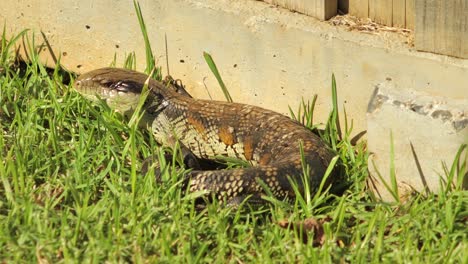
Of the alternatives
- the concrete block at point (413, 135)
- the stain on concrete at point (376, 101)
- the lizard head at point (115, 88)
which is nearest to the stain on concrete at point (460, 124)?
the concrete block at point (413, 135)

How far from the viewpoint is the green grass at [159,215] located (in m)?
4.86

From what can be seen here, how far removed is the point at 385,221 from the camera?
5105 mm

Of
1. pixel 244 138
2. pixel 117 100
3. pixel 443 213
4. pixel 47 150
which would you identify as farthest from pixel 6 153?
pixel 443 213

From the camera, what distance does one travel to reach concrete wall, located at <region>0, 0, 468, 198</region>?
18.3 feet

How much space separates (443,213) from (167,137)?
192cm

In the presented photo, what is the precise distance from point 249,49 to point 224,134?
512 millimetres

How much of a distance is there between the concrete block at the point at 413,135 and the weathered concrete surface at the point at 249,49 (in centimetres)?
14

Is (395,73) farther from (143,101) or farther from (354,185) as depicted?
(143,101)

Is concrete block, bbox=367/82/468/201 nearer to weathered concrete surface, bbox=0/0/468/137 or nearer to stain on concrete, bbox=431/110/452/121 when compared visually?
stain on concrete, bbox=431/110/452/121

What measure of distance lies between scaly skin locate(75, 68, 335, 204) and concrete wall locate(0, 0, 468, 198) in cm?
15

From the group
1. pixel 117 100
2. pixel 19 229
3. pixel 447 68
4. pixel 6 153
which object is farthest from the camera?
pixel 117 100

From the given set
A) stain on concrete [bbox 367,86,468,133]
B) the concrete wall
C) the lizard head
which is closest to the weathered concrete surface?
the concrete wall

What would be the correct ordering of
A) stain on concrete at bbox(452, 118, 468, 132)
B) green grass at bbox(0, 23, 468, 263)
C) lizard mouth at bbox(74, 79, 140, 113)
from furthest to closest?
lizard mouth at bbox(74, 79, 140, 113) < stain on concrete at bbox(452, 118, 468, 132) < green grass at bbox(0, 23, 468, 263)

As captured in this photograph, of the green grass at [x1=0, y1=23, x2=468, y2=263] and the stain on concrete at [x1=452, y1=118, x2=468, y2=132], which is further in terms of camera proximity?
the stain on concrete at [x1=452, y1=118, x2=468, y2=132]
